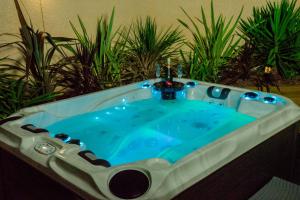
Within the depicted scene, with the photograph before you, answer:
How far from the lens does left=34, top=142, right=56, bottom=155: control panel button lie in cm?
150

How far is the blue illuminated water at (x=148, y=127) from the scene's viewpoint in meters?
1.92

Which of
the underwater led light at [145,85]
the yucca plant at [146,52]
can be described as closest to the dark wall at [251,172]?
the underwater led light at [145,85]

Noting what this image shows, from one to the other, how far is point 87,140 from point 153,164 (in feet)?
2.76

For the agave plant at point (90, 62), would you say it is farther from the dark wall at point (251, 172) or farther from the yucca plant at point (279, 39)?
the dark wall at point (251, 172)

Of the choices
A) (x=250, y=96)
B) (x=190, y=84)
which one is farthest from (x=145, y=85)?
(x=250, y=96)

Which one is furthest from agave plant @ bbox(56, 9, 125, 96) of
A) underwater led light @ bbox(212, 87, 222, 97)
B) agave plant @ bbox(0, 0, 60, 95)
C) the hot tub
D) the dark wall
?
the dark wall

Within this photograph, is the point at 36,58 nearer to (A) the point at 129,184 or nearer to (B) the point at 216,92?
(B) the point at 216,92

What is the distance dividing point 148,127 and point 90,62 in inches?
44.2

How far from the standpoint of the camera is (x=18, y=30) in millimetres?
2947

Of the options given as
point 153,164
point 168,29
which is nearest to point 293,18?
point 168,29

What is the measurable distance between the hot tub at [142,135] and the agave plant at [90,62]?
1.81 feet

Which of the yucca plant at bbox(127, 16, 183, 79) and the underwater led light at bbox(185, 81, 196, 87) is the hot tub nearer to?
the underwater led light at bbox(185, 81, 196, 87)

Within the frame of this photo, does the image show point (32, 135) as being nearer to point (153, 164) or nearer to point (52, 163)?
point (52, 163)

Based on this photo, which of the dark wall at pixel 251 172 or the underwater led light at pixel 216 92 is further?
the underwater led light at pixel 216 92
